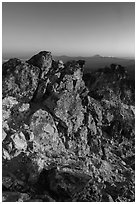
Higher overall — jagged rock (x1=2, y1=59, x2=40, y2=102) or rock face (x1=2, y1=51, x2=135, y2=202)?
jagged rock (x1=2, y1=59, x2=40, y2=102)

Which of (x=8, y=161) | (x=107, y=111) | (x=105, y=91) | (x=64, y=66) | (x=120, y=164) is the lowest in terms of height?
(x=120, y=164)

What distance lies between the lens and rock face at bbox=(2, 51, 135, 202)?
11.2m

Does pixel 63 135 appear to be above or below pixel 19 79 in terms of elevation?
below

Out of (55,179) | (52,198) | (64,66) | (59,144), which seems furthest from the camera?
(64,66)

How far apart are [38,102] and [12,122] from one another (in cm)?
217

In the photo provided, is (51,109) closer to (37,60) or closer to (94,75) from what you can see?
(37,60)

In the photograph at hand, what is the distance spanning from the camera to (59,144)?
14.1 metres

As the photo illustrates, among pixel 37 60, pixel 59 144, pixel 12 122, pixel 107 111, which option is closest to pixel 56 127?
pixel 59 144

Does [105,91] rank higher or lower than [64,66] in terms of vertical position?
lower

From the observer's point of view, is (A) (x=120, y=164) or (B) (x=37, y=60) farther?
(A) (x=120, y=164)

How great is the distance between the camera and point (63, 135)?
1461 cm

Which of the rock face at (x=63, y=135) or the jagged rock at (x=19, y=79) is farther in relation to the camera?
the jagged rock at (x=19, y=79)

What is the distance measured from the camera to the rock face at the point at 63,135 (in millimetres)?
11198

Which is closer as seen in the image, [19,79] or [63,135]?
[19,79]
